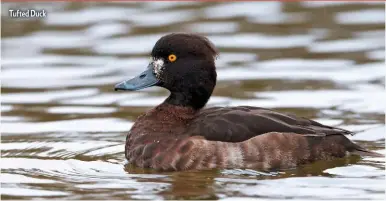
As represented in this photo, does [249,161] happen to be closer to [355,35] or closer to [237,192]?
[237,192]

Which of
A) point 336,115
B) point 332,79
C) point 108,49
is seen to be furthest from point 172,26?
point 336,115

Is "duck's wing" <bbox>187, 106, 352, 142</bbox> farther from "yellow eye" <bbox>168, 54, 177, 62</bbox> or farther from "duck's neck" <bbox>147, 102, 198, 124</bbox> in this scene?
"yellow eye" <bbox>168, 54, 177, 62</bbox>

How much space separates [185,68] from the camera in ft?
30.3

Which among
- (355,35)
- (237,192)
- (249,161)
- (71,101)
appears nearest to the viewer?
(237,192)

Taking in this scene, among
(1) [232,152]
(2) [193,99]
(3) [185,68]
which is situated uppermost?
(3) [185,68]

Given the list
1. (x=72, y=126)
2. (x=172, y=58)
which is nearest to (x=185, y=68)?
(x=172, y=58)

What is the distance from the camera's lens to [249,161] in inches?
343

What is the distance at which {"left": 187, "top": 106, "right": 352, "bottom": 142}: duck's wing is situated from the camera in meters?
8.77

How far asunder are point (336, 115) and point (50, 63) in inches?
172

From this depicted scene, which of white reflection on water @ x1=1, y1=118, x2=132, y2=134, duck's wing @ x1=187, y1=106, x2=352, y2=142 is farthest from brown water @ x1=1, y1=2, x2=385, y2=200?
duck's wing @ x1=187, y1=106, x2=352, y2=142

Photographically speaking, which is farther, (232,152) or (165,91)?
(165,91)

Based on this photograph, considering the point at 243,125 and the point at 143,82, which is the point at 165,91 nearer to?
the point at 143,82

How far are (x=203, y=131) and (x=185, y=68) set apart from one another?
26.9 inches

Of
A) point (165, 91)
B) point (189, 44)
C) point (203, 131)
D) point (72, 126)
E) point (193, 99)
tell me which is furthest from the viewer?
point (165, 91)
